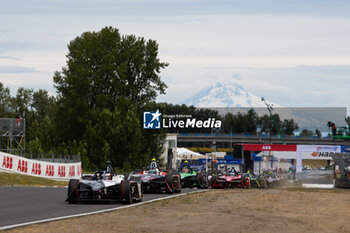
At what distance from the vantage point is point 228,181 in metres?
37.1

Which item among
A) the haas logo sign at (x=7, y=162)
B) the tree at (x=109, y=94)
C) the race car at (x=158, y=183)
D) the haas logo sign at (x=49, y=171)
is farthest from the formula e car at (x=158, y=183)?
the tree at (x=109, y=94)

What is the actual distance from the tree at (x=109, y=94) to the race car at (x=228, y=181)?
3054 centimetres

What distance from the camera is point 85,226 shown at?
1439 centimetres

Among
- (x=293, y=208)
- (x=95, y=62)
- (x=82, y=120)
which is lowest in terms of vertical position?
(x=293, y=208)

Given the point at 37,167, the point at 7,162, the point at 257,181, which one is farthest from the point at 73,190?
the point at 257,181

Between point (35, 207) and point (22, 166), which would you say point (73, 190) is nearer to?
point (35, 207)

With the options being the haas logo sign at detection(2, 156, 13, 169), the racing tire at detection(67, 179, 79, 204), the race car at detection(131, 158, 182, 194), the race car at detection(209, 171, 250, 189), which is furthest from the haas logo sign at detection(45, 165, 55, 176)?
the racing tire at detection(67, 179, 79, 204)


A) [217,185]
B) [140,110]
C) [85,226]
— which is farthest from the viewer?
[140,110]

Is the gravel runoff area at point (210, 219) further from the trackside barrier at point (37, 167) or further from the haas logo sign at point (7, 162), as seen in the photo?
the trackside barrier at point (37, 167)

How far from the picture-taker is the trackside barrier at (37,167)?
→ 39.3 m

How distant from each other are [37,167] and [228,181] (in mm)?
13710

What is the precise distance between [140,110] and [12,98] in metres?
54.4

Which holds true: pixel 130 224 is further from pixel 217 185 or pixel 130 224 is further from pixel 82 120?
pixel 82 120

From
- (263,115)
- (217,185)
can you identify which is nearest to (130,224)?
(217,185)
